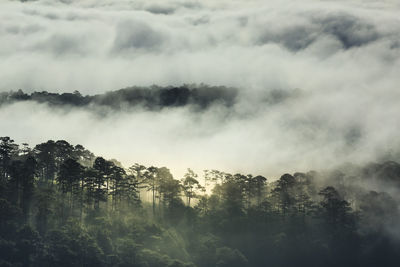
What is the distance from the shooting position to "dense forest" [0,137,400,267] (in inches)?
5413

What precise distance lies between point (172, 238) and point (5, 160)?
206ft

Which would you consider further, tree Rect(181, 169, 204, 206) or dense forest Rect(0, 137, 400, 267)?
tree Rect(181, 169, 204, 206)

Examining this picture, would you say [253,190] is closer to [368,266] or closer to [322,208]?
[322,208]

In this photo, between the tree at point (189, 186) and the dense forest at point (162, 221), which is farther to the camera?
the tree at point (189, 186)

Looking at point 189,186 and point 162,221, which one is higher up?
point 189,186

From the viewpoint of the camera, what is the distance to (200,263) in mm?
160375

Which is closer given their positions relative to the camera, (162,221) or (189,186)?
(162,221)

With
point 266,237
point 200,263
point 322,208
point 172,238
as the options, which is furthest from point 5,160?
point 322,208

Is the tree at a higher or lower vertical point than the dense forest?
higher

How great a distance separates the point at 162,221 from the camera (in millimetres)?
170625

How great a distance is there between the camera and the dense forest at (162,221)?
451 ft

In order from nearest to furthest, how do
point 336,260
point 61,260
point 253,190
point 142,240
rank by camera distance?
point 61,260 → point 142,240 → point 336,260 → point 253,190

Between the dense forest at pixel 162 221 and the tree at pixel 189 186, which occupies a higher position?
the tree at pixel 189 186

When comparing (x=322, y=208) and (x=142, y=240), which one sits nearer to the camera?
(x=142, y=240)
